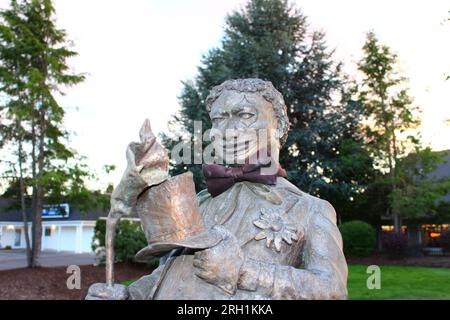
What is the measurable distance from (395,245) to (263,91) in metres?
21.2

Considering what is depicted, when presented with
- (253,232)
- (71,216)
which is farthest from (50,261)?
(253,232)

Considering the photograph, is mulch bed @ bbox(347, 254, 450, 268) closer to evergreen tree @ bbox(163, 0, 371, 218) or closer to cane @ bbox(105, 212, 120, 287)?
evergreen tree @ bbox(163, 0, 371, 218)

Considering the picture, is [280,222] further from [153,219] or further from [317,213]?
[153,219]

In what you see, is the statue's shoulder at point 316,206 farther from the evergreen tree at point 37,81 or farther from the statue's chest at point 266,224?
the evergreen tree at point 37,81

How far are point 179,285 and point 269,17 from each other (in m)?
23.3

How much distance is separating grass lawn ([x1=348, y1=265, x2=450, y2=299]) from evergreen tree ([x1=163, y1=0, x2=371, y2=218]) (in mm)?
5401

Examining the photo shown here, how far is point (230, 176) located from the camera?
8.67 feet

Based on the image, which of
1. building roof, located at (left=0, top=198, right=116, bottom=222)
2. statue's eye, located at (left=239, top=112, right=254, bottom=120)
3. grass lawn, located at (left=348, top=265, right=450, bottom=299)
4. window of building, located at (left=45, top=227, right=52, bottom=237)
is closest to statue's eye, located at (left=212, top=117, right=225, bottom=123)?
statue's eye, located at (left=239, top=112, right=254, bottom=120)

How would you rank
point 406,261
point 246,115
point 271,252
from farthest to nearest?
point 406,261 < point 246,115 < point 271,252

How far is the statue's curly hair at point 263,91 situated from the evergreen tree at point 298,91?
59.5 ft

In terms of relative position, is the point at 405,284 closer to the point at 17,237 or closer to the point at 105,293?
the point at 105,293

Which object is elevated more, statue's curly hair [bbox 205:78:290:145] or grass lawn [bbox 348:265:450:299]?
statue's curly hair [bbox 205:78:290:145]

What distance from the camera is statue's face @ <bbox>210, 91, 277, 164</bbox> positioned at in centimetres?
261
